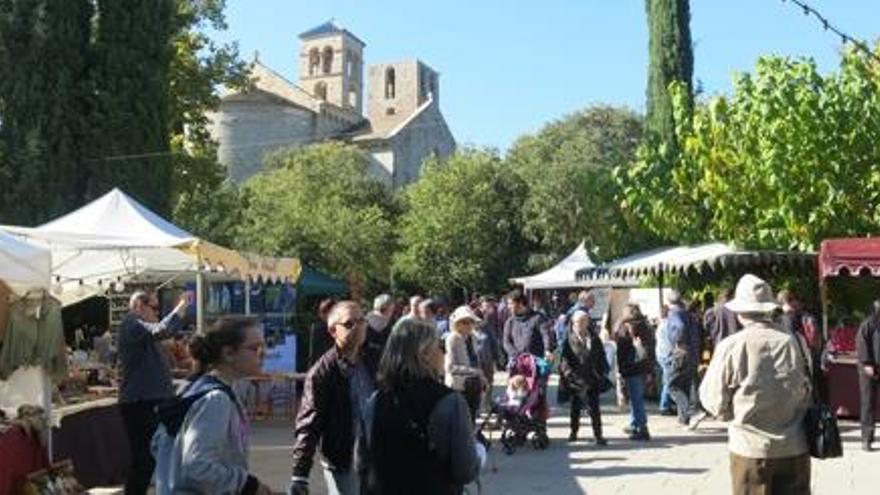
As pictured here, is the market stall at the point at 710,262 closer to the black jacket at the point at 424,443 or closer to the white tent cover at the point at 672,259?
the white tent cover at the point at 672,259

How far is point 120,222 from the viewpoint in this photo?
465 inches

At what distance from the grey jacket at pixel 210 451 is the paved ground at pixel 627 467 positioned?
18.8 ft

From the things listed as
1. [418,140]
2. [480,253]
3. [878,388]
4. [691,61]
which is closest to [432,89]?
[418,140]

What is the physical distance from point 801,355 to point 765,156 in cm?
1283

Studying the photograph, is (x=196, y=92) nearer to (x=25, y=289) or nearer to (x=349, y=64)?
(x=25, y=289)

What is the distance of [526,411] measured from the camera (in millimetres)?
→ 12367

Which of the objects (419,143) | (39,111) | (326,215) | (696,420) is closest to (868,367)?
(696,420)

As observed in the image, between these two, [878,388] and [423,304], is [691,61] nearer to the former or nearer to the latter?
[878,388]

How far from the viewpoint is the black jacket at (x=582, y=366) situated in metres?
12.6

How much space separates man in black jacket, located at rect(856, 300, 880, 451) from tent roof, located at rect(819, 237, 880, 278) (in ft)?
9.05

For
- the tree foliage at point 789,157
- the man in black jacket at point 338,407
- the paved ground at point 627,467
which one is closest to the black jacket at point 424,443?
the man in black jacket at point 338,407

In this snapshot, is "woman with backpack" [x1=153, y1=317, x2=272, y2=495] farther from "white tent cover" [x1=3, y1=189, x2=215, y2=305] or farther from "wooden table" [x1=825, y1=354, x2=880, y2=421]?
"wooden table" [x1=825, y1=354, x2=880, y2=421]

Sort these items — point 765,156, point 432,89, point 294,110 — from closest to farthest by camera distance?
point 765,156
point 294,110
point 432,89

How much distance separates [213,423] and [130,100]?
20.1m
